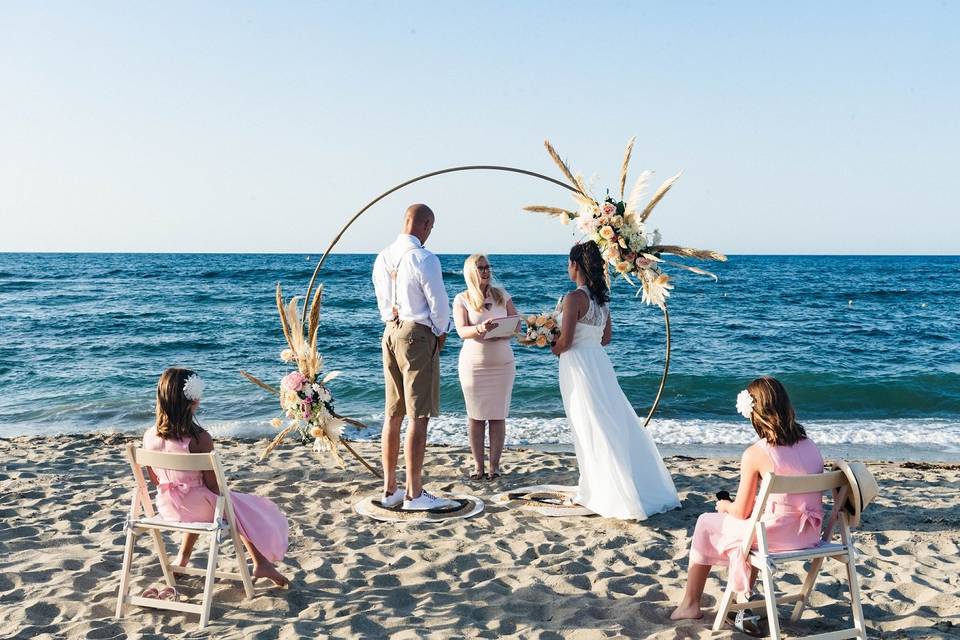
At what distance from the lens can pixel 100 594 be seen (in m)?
4.29

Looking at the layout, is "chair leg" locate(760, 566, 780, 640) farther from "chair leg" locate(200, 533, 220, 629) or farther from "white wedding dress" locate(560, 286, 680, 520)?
"chair leg" locate(200, 533, 220, 629)

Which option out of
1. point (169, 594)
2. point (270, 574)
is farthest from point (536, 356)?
point (169, 594)

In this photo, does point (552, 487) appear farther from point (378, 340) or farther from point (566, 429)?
point (378, 340)

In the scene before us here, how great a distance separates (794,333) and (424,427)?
1839 centimetres

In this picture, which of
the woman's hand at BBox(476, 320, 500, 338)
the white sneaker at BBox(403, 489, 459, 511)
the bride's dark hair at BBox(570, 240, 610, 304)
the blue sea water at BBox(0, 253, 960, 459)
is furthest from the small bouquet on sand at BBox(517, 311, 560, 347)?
the blue sea water at BBox(0, 253, 960, 459)

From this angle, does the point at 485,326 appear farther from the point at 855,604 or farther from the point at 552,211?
the point at 855,604

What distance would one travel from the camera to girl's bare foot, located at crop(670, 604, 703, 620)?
395cm

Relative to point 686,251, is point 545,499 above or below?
below

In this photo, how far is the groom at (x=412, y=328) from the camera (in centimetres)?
549

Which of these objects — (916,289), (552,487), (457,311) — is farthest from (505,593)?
(916,289)

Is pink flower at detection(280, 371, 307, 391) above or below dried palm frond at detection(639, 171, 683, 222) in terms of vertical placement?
below

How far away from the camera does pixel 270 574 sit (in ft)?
14.1

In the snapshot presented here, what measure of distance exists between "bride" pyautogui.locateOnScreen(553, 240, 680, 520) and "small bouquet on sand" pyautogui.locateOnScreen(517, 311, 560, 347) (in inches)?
3.4

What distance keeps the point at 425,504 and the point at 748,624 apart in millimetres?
2635
